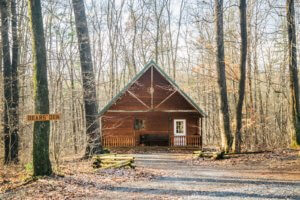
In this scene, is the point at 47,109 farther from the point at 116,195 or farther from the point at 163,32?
the point at 163,32

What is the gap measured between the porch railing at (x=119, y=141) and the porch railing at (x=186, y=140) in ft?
10.1

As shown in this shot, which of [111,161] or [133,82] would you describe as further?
[133,82]

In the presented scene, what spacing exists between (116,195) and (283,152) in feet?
32.8

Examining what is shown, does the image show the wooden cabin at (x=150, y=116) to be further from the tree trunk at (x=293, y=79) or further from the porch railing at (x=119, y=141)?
the tree trunk at (x=293, y=79)

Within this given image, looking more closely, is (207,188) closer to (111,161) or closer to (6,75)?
(111,161)

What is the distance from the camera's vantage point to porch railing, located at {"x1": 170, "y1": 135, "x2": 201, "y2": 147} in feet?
79.2

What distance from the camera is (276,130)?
1246 inches

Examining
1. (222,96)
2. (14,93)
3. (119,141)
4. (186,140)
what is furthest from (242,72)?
(119,141)

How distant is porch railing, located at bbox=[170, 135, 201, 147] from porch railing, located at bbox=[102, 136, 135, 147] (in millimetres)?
3080

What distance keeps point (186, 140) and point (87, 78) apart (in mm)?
11045

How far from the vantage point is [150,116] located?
82.9 ft

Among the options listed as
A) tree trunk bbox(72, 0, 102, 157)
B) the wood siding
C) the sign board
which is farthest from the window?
the sign board

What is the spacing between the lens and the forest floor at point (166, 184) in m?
8.19

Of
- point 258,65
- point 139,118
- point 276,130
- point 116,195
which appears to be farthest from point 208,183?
point 276,130
